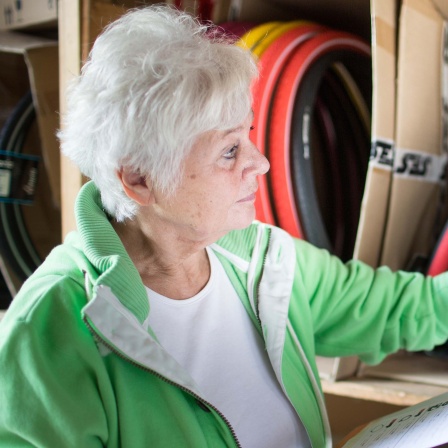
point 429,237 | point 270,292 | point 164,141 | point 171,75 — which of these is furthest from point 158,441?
point 429,237

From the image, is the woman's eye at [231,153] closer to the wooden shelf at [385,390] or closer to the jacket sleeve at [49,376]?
the jacket sleeve at [49,376]

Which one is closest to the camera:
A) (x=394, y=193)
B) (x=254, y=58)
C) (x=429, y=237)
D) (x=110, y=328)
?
(x=110, y=328)

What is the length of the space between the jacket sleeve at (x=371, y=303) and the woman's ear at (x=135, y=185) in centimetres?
37

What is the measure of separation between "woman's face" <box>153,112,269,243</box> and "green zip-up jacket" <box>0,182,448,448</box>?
12cm

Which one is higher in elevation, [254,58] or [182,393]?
[254,58]

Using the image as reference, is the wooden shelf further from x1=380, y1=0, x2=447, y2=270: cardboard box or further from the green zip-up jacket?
x1=380, y1=0, x2=447, y2=270: cardboard box

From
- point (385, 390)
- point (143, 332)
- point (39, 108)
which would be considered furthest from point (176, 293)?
point (39, 108)

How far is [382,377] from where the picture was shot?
1.30m

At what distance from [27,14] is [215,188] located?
960 mm

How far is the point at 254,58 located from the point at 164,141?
28cm

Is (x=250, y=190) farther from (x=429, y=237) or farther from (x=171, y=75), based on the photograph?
(x=429, y=237)

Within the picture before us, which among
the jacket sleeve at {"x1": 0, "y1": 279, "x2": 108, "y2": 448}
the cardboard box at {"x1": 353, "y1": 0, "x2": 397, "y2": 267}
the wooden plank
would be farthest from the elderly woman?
the wooden plank

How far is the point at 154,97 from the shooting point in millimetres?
843

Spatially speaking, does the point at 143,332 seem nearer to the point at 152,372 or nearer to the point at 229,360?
the point at 152,372
